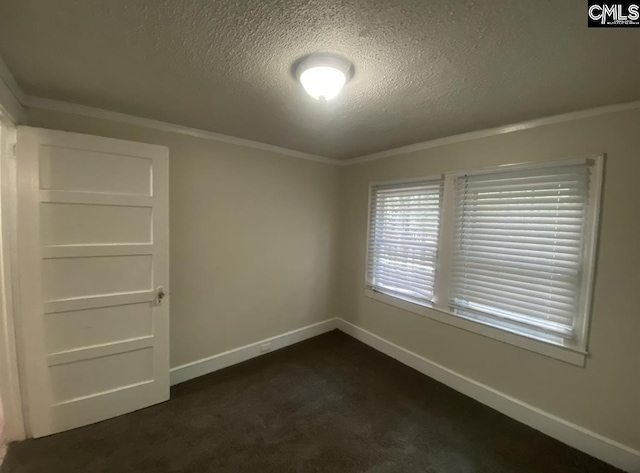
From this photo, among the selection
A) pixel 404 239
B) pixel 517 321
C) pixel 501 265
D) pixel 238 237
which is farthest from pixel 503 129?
pixel 238 237

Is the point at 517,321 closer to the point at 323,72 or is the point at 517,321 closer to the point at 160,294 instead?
the point at 323,72

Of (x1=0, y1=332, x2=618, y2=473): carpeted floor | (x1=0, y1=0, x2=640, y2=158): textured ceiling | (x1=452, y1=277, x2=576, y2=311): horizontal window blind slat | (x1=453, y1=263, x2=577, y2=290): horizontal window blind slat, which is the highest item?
(x1=0, y1=0, x2=640, y2=158): textured ceiling

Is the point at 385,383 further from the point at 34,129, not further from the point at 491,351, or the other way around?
the point at 34,129

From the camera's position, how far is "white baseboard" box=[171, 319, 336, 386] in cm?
259

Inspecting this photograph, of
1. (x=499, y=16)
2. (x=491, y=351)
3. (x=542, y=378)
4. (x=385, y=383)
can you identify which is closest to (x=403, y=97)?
(x=499, y=16)

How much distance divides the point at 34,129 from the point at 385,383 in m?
3.41

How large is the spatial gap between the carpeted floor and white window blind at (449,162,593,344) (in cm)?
81

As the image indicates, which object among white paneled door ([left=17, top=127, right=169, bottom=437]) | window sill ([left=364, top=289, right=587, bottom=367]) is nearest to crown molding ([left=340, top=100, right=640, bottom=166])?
window sill ([left=364, top=289, right=587, bottom=367])

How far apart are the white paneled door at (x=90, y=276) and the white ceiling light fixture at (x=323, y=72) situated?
1.42m

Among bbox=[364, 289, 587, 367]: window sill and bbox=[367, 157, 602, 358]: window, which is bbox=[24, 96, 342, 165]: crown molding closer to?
bbox=[367, 157, 602, 358]: window

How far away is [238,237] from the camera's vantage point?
9.46ft

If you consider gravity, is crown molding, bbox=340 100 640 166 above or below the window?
above

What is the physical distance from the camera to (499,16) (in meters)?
1.07

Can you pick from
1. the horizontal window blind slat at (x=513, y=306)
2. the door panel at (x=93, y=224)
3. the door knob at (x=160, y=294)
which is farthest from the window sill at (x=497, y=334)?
the door panel at (x=93, y=224)
